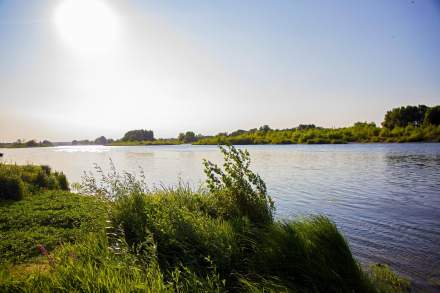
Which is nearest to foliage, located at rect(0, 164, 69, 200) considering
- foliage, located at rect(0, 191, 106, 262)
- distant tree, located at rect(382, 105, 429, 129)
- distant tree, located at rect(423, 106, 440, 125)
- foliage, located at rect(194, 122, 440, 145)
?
foliage, located at rect(0, 191, 106, 262)

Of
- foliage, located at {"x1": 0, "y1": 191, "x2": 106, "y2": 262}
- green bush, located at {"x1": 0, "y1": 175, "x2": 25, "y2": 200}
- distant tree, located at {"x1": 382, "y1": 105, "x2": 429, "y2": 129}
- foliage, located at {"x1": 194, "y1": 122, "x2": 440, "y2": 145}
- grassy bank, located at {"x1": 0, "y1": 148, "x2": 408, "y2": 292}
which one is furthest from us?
distant tree, located at {"x1": 382, "y1": 105, "x2": 429, "y2": 129}

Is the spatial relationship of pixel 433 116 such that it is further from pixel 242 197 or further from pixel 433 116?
pixel 242 197

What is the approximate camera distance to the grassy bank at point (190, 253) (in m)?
4.51

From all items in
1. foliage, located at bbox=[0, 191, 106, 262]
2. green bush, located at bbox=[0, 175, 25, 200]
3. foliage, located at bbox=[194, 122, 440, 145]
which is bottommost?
foliage, located at bbox=[0, 191, 106, 262]

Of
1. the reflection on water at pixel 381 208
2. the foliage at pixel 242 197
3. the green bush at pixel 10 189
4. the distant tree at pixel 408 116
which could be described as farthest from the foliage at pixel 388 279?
the distant tree at pixel 408 116

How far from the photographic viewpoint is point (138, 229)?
22.0ft

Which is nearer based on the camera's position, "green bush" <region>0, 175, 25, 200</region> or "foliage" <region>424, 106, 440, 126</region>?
"green bush" <region>0, 175, 25, 200</region>

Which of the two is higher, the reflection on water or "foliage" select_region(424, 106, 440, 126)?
"foliage" select_region(424, 106, 440, 126)

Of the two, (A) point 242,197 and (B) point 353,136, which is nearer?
(A) point 242,197

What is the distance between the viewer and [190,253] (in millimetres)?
5711

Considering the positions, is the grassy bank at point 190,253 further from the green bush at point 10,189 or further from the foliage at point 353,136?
the foliage at point 353,136

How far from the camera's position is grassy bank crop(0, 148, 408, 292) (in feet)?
14.8

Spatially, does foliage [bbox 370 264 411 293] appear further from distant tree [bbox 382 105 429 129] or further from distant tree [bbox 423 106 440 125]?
distant tree [bbox 382 105 429 129]

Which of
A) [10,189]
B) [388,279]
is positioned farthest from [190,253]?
[10,189]
